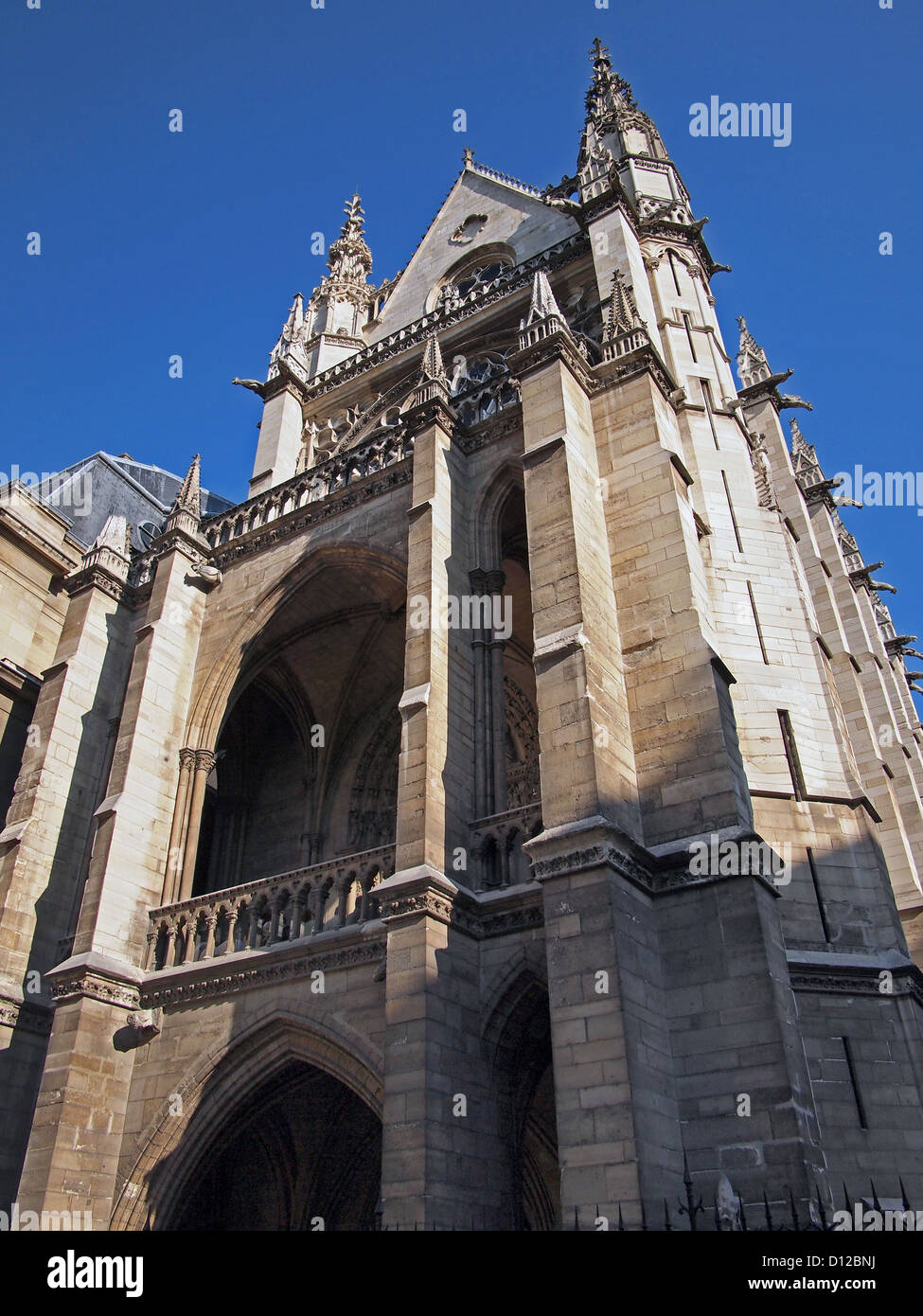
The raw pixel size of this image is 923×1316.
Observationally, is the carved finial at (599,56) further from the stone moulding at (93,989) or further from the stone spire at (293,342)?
the stone moulding at (93,989)

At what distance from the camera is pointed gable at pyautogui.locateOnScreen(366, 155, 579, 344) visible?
22.5 m

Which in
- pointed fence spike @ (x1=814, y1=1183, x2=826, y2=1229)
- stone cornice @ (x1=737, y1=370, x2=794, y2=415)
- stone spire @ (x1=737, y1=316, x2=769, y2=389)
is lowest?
pointed fence spike @ (x1=814, y1=1183, x2=826, y2=1229)

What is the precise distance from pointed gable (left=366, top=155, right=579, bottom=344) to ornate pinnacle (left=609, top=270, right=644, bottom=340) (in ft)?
28.2

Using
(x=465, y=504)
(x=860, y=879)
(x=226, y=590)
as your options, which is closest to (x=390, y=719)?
(x=226, y=590)

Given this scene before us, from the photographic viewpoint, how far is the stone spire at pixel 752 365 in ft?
66.8

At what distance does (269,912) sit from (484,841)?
3.09 metres

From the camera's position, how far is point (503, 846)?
9.85 meters

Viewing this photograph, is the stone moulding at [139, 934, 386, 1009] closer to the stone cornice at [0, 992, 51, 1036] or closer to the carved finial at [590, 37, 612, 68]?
the stone cornice at [0, 992, 51, 1036]

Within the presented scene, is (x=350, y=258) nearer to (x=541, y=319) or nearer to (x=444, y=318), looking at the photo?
(x=444, y=318)

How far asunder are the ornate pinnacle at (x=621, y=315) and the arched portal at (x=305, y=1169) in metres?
10.4

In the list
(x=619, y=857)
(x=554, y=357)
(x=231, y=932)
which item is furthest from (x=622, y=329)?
(x=231, y=932)

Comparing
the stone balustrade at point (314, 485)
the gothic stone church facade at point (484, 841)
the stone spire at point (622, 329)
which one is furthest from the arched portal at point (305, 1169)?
the stone spire at point (622, 329)

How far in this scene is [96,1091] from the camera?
410 inches

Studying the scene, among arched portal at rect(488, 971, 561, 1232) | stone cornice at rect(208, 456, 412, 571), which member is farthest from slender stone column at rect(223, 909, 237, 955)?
stone cornice at rect(208, 456, 412, 571)
